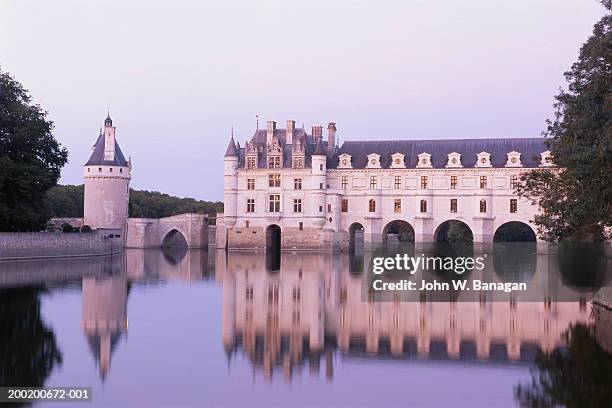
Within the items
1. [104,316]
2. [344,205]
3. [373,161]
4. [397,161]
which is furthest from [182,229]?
[104,316]

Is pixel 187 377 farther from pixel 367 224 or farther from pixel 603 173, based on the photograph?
pixel 367 224

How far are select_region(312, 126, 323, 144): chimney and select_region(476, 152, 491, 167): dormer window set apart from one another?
37.2 feet

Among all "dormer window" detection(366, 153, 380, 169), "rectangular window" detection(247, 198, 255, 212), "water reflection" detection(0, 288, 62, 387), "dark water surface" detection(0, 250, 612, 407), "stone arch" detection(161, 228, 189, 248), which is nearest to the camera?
"dark water surface" detection(0, 250, 612, 407)

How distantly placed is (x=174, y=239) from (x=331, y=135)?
16321mm

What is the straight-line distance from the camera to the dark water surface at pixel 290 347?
11945 mm

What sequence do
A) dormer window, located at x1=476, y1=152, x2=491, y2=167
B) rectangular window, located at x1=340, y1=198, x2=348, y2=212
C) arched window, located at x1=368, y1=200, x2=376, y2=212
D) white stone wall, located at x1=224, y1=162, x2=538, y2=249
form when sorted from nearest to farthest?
1. white stone wall, located at x1=224, y1=162, x2=538, y2=249
2. dormer window, located at x1=476, y1=152, x2=491, y2=167
3. arched window, located at x1=368, y1=200, x2=376, y2=212
4. rectangular window, located at x1=340, y1=198, x2=348, y2=212

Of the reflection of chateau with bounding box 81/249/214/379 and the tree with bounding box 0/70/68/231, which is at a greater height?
the tree with bounding box 0/70/68/231

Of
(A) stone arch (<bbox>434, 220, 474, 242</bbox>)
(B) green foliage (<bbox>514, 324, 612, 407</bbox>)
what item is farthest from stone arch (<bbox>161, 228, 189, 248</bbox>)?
(B) green foliage (<bbox>514, 324, 612, 407</bbox>)

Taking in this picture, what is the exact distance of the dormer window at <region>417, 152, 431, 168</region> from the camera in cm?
5625

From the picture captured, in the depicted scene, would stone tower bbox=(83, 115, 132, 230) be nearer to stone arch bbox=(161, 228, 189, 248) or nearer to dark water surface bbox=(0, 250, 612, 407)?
stone arch bbox=(161, 228, 189, 248)

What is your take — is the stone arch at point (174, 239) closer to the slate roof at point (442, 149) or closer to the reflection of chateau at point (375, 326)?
the slate roof at point (442, 149)

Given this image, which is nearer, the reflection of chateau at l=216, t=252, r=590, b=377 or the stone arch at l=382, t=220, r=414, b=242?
the reflection of chateau at l=216, t=252, r=590, b=377

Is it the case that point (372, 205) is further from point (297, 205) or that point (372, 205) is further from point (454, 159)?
point (454, 159)

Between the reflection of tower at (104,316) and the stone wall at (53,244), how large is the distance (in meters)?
10.9
